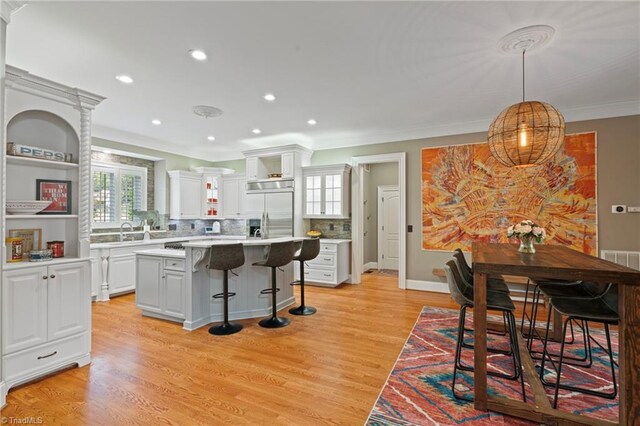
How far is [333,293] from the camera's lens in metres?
5.36

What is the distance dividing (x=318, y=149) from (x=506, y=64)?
3861 mm

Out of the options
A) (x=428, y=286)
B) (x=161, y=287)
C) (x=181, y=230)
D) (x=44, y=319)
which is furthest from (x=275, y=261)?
(x=181, y=230)

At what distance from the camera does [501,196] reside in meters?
4.88

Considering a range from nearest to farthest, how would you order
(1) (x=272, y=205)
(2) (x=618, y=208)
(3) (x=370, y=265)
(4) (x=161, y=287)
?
(4) (x=161, y=287), (2) (x=618, y=208), (1) (x=272, y=205), (3) (x=370, y=265)

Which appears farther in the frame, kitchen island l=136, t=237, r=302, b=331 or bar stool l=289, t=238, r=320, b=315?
bar stool l=289, t=238, r=320, b=315

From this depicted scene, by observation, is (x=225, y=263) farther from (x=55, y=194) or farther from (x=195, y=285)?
(x=55, y=194)

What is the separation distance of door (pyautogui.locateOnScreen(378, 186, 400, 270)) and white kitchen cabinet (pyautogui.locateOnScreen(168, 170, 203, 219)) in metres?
4.42

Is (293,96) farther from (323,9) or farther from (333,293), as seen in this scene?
(333,293)

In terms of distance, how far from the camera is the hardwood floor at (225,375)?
210cm

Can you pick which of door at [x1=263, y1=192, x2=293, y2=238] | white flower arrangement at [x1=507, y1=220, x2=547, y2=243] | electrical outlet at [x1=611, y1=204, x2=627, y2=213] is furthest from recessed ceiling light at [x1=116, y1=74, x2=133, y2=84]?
electrical outlet at [x1=611, y1=204, x2=627, y2=213]

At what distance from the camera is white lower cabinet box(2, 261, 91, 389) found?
7.66 feet

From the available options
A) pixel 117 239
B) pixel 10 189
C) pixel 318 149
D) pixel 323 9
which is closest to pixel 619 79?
pixel 323 9

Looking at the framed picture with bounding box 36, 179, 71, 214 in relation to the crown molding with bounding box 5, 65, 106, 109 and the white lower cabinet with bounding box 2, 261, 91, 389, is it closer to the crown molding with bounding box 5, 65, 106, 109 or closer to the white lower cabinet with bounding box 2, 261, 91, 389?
the white lower cabinet with bounding box 2, 261, 91, 389

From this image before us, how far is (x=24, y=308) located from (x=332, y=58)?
343 centimetres
